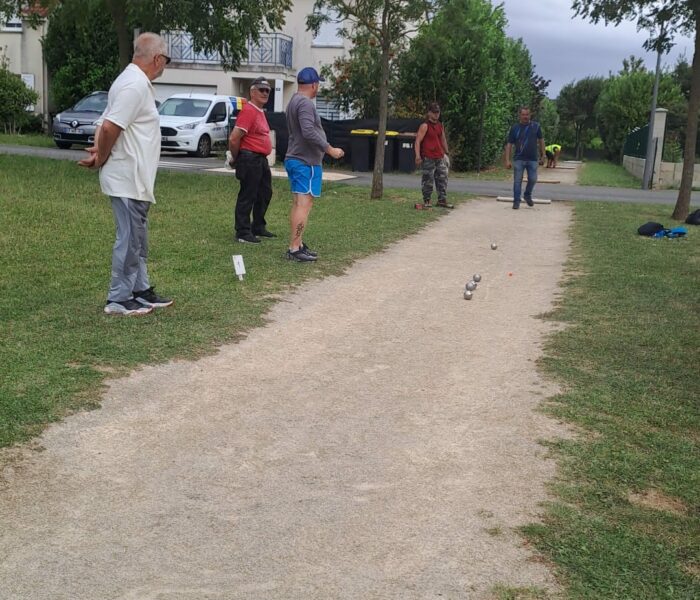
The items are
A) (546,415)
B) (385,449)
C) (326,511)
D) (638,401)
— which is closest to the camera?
(326,511)

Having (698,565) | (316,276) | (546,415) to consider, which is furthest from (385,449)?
(316,276)

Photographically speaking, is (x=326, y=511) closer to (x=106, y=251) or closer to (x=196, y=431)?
(x=196, y=431)

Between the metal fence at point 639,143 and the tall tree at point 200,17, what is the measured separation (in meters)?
14.9

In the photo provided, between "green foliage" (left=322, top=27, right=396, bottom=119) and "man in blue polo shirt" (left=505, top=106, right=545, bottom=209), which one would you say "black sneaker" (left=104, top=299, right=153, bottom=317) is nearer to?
"man in blue polo shirt" (left=505, top=106, right=545, bottom=209)

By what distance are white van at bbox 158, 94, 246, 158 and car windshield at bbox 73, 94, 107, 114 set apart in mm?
1755

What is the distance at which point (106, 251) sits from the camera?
30.0 feet

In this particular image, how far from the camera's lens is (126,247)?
21.0 feet

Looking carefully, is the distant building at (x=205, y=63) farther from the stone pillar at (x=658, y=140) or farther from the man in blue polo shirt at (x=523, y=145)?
the man in blue polo shirt at (x=523, y=145)

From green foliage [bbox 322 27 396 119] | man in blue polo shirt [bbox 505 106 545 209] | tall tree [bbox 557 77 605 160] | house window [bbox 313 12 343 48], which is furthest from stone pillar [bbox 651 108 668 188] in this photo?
tall tree [bbox 557 77 605 160]

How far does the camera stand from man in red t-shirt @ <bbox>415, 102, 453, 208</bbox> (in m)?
15.6

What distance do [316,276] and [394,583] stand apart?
583 centimetres

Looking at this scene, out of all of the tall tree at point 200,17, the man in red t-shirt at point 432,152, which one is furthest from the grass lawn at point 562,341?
the tall tree at point 200,17

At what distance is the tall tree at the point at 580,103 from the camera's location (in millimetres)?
75500

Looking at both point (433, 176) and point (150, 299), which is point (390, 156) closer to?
point (433, 176)
